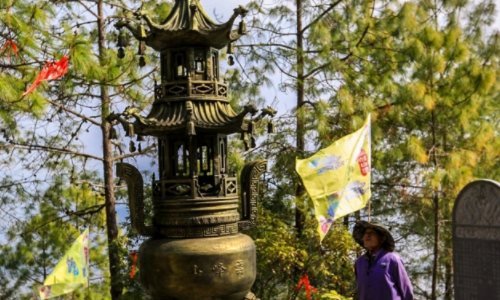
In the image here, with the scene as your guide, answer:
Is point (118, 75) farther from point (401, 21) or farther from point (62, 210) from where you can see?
point (401, 21)

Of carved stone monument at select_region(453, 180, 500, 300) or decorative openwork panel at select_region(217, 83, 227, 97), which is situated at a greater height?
decorative openwork panel at select_region(217, 83, 227, 97)

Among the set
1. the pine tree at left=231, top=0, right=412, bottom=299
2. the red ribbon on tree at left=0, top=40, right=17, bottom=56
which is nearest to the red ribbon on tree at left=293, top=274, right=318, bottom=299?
the pine tree at left=231, top=0, right=412, bottom=299

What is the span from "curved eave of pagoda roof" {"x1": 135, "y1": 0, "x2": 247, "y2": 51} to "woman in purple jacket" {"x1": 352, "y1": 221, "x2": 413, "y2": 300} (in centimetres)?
224

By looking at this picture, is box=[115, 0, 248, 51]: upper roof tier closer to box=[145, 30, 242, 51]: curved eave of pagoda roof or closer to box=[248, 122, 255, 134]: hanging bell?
box=[145, 30, 242, 51]: curved eave of pagoda roof

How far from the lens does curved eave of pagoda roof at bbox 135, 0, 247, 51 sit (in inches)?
224

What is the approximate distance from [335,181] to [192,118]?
1.59m

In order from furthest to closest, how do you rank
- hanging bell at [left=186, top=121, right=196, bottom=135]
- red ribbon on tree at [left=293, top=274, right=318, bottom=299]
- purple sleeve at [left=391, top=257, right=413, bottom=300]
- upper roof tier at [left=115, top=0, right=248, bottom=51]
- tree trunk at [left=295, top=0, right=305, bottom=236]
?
tree trunk at [left=295, top=0, right=305, bottom=236] < red ribbon on tree at [left=293, top=274, right=318, bottom=299] < upper roof tier at [left=115, top=0, right=248, bottom=51] < hanging bell at [left=186, top=121, right=196, bottom=135] < purple sleeve at [left=391, top=257, right=413, bottom=300]

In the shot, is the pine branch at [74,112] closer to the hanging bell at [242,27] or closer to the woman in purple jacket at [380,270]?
the hanging bell at [242,27]

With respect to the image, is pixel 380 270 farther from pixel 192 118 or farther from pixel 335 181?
pixel 192 118

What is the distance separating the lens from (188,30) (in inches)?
224

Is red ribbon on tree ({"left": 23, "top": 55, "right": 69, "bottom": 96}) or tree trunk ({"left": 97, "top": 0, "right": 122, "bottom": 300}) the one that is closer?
red ribbon on tree ({"left": 23, "top": 55, "right": 69, "bottom": 96})

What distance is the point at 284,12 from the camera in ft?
34.6

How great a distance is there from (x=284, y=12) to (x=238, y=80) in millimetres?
1386

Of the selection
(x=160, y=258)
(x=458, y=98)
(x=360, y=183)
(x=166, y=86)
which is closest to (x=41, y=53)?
(x=166, y=86)
